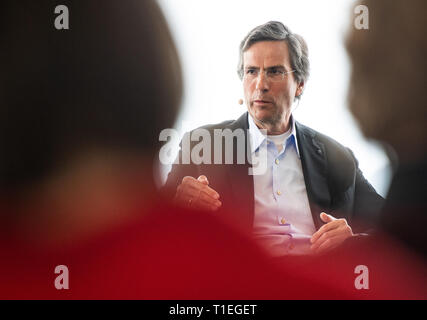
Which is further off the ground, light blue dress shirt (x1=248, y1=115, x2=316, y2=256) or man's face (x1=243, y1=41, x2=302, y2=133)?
man's face (x1=243, y1=41, x2=302, y2=133)

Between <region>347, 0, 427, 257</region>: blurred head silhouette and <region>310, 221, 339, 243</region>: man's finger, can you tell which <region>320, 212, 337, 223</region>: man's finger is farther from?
<region>347, 0, 427, 257</region>: blurred head silhouette

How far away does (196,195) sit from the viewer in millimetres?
2123

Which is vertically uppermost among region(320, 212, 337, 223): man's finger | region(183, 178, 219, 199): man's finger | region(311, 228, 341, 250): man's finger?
region(183, 178, 219, 199): man's finger

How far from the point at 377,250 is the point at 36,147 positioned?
1.50 m

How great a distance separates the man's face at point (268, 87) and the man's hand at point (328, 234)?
0.45 m

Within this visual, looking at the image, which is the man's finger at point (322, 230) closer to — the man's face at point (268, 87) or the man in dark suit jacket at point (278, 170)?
the man in dark suit jacket at point (278, 170)

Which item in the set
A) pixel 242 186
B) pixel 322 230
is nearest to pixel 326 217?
pixel 322 230

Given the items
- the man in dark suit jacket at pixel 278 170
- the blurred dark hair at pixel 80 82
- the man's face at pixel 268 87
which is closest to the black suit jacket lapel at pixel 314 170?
the man in dark suit jacket at pixel 278 170

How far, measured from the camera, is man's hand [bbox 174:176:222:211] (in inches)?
83.4

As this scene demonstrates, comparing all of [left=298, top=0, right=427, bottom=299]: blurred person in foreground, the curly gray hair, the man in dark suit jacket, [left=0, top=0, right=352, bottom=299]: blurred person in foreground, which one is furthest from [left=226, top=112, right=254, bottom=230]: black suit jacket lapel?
[left=298, top=0, right=427, bottom=299]: blurred person in foreground

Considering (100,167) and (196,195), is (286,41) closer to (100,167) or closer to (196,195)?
(196,195)
